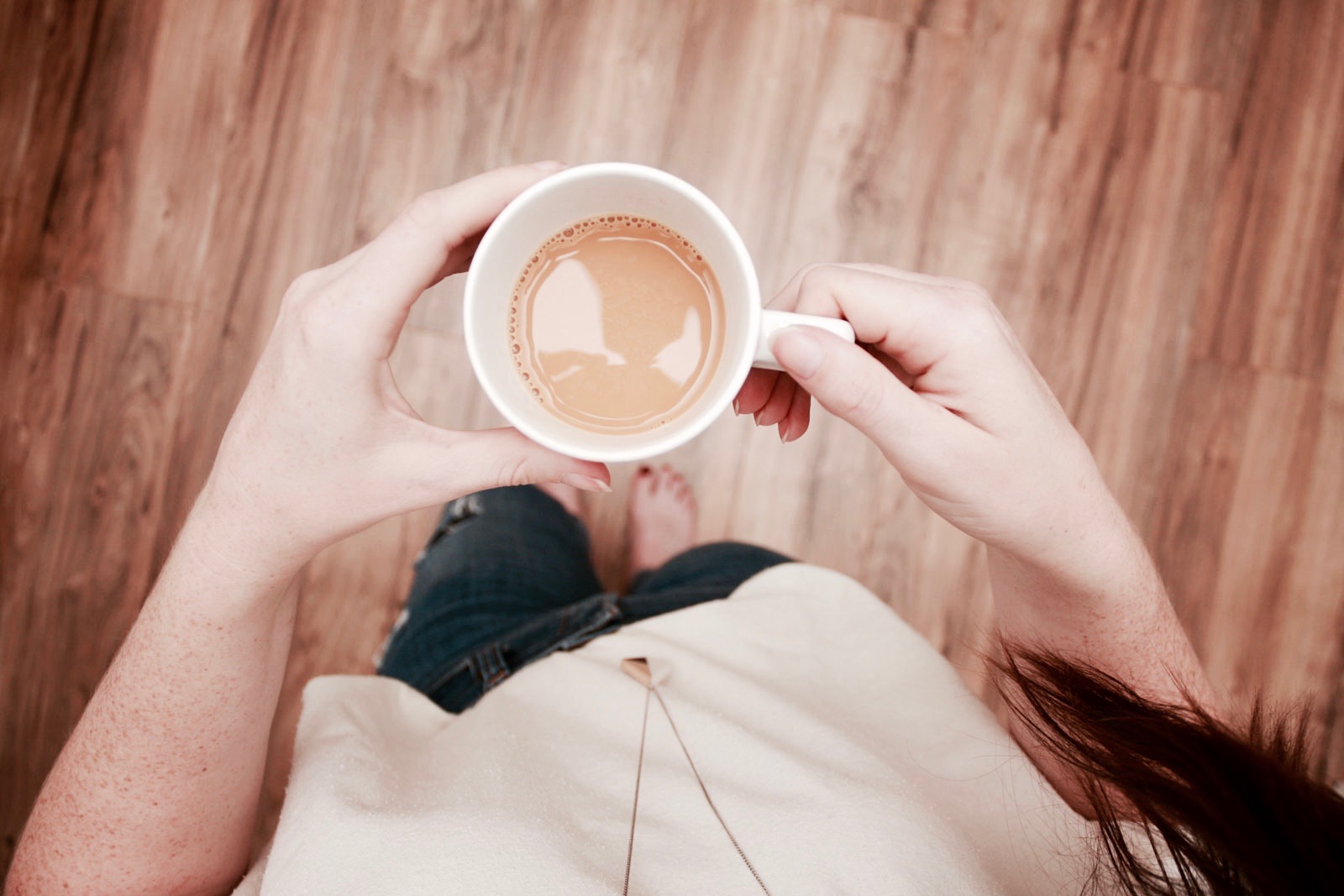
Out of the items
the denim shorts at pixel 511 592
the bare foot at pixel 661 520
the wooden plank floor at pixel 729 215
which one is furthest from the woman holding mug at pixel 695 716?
the wooden plank floor at pixel 729 215

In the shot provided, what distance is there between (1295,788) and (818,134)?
131cm

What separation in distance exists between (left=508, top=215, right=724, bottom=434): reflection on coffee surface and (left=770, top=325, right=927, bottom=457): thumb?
137mm

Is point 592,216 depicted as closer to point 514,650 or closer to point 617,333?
point 617,333

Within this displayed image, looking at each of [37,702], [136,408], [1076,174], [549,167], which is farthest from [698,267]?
[37,702]

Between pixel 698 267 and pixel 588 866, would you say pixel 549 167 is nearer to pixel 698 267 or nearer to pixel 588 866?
pixel 698 267

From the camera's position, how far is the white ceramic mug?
60 centimetres

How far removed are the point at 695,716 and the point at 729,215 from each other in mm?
974

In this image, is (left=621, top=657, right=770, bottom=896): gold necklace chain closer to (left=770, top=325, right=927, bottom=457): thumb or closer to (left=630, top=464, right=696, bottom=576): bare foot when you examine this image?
(left=770, top=325, right=927, bottom=457): thumb

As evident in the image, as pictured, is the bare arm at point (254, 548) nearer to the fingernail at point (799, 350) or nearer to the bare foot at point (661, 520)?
the fingernail at point (799, 350)

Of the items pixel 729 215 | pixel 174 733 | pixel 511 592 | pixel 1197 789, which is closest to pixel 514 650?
pixel 511 592

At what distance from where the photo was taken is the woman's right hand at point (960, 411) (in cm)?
64

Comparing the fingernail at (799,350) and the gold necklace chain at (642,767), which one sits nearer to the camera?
the fingernail at (799,350)

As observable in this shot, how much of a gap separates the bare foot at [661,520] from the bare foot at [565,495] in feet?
0.37

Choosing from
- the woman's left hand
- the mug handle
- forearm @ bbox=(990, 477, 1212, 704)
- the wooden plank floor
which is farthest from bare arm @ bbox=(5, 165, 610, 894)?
the wooden plank floor
